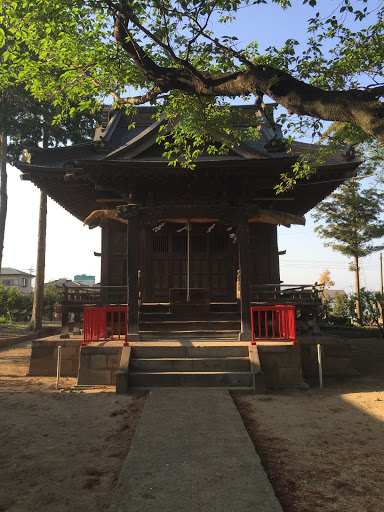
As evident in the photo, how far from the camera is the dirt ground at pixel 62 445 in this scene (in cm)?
326

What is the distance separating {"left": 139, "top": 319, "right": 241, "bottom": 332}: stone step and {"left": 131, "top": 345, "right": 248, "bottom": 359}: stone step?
215 cm

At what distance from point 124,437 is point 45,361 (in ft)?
17.6

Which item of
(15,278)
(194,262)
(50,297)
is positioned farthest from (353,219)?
(15,278)

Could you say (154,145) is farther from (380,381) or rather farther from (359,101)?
(380,381)

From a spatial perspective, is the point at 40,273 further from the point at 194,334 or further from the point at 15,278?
the point at 15,278

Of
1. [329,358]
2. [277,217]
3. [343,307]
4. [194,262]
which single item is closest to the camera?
[329,358]

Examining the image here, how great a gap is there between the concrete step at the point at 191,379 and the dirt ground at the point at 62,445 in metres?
A: 0.45

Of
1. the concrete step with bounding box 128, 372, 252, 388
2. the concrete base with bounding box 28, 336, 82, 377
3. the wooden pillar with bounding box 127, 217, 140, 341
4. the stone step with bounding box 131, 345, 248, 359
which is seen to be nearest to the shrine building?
the wooden pillar with bounding box 127, 217, 140, 341

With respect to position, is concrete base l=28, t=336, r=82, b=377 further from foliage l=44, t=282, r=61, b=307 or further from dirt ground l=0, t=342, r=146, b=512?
foliage l=44, t=282, r=61, b=307

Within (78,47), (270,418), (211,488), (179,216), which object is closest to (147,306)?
(179,216)

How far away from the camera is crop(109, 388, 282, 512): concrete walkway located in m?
2.97

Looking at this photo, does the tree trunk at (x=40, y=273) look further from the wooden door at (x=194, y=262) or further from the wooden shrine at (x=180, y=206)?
the wooden door at (x=194, y=262)

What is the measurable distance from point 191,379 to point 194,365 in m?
0.40

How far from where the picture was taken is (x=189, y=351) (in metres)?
7.92
